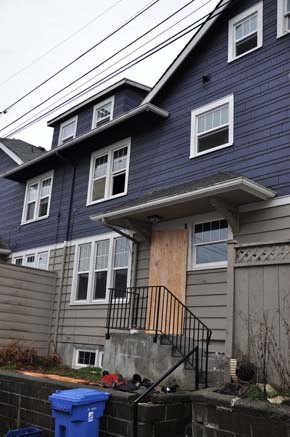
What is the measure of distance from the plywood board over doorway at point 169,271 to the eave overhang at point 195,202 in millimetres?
482

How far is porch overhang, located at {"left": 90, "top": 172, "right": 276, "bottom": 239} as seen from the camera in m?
8.32

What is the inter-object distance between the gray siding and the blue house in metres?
0.35

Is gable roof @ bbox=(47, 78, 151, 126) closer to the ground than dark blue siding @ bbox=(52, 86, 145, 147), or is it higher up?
higher up

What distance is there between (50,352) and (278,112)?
344 inches

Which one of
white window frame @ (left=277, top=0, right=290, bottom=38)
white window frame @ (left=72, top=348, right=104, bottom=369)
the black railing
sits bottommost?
white window frame @ (left=72, top=348, right=104, bottom=369)

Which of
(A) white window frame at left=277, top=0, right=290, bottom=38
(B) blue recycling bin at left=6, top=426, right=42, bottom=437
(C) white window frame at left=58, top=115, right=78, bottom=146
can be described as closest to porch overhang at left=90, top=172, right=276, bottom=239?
(A) white window frame at left=277, top=0, right=290, bottom=38

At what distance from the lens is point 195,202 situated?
9234 millimetres

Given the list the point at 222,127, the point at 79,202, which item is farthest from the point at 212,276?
the point at 79,202

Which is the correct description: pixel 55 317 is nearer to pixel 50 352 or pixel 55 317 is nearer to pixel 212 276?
pixel 50 352

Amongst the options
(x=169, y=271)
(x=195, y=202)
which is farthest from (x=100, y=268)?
(x=195, y=202)

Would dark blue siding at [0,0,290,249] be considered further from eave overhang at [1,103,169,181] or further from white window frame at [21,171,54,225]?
white window frame at [21,171,54,225]

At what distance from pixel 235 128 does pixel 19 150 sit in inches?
450

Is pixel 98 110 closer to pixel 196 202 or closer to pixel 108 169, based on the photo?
pixel 108 169

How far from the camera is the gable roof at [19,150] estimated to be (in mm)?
17516
